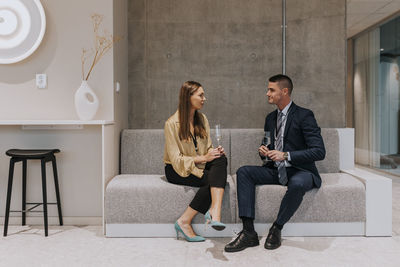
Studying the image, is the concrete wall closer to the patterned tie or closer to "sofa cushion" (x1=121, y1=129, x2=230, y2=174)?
"sofa cushion" (x1=121, y1=129, x2=230, y2=174)

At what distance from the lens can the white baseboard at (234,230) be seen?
2.79 m

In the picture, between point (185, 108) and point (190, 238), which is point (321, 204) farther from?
point (185, 108)

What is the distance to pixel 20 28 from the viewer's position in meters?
3.12

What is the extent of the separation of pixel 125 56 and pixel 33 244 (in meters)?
1.94

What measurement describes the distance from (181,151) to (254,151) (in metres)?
0.80

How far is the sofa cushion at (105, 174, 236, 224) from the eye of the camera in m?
2.77

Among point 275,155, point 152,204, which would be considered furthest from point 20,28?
point 275,155

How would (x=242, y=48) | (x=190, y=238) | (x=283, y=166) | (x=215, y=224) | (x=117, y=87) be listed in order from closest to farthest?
(x=215, y=224) < (x=190, y=238) < (x=283, y=166) < (x=117, y=87) < (x=242, y=48)

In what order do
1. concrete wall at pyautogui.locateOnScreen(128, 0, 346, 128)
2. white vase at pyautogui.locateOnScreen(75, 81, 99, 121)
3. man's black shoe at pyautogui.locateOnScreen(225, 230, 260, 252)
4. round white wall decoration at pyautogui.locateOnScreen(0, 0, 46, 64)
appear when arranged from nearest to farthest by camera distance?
man's black shoe at pyautogui.locateOnScreen(225, 230, 260, 252), white vase at pyautogui.locateOnScreen(75, 81, 99, 121), round white wall decoration at pyautogui.locateOnScreen(0, 0, 46, 64), concrete wall at pyautogui.locateOnScreen(128, 0, 346, 128)

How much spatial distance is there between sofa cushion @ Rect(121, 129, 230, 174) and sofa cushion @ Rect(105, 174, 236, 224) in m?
0.52

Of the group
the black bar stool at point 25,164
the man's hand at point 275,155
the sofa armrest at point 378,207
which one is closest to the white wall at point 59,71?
the black bar stool at point 25,164

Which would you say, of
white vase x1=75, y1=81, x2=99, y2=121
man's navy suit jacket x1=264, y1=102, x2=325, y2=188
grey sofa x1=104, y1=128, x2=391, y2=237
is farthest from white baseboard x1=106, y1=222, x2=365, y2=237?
white vase x1=75, y1=81, x2=99, y2=121

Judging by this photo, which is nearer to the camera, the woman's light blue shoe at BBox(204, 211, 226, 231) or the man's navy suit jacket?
the woman's light blue shoe at BBox(204, 211, 226, 231)

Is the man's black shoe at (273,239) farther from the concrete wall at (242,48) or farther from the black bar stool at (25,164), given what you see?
the black bar stool at (25,164)
